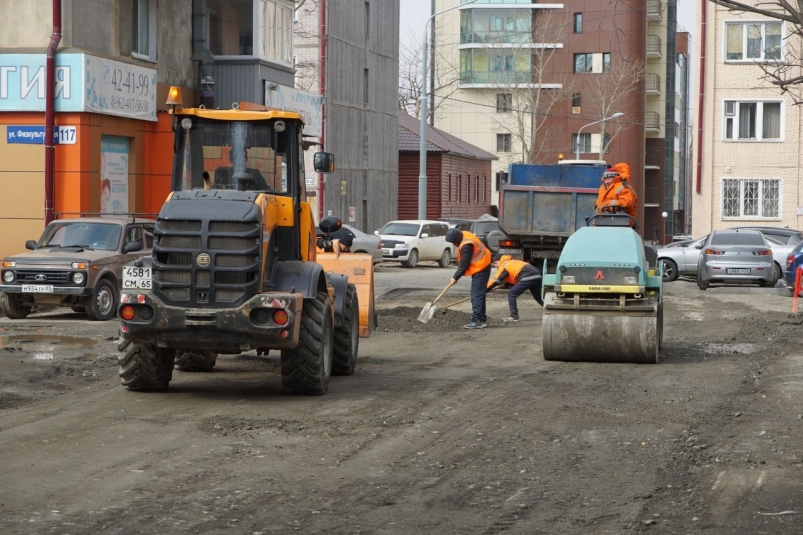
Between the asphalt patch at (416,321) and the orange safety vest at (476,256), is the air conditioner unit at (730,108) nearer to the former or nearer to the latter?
the asphalt patch at (416,321)

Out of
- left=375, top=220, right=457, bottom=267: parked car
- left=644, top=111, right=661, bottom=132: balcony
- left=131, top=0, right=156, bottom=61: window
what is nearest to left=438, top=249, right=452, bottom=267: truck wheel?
left=375, top=220, right=457, bottom=267: parked car

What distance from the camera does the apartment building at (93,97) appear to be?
76.3 feet

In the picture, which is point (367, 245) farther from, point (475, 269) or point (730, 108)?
point (730, 108)

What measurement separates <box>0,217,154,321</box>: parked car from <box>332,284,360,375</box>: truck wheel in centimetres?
640

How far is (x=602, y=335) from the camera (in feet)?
44.3

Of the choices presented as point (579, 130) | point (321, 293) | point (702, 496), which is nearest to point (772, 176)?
point (579, 130)

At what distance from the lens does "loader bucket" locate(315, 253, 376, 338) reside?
51.5 ft

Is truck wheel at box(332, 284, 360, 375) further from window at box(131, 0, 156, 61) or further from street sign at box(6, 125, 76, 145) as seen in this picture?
window at box(131, 0, 156, 61)

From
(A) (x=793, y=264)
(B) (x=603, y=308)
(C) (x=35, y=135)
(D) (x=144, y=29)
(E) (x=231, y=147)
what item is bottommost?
(B) (x=603, y=308)

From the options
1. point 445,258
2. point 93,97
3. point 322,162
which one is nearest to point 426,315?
point 322,162

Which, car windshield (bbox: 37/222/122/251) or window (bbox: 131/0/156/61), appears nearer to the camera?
car windshield (bbox: 37/222/122/251)

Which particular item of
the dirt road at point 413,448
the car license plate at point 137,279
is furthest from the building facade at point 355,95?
the car license plate at point 137,279

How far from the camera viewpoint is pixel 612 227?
578 inches

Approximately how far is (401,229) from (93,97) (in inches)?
679
